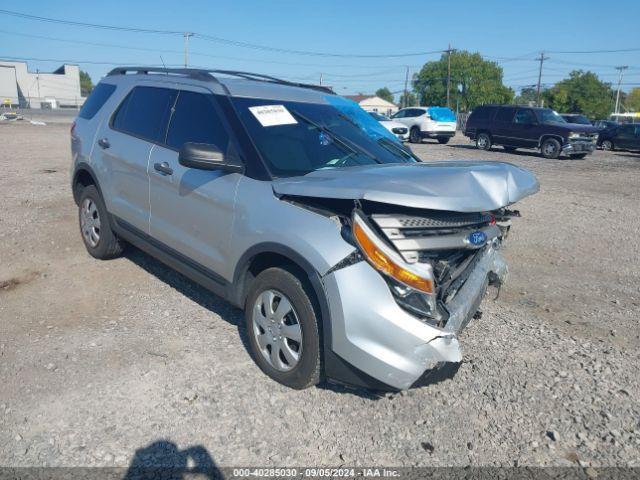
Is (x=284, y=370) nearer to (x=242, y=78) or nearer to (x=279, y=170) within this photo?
(x=279, y=170)

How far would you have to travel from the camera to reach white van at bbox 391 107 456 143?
26000mm

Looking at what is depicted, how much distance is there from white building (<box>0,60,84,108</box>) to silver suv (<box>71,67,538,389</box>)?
85.8 metres

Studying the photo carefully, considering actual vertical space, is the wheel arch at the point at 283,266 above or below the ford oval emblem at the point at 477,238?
below

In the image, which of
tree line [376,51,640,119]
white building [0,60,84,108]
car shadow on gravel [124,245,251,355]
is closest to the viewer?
car shadow on gravel [124,245,251,355]

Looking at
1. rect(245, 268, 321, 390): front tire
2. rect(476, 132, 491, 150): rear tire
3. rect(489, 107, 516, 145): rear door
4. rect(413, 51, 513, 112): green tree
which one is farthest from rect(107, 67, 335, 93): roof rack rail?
rect(413, 51, 513, 112): green tree

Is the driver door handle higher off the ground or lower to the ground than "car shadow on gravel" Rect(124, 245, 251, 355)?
higher

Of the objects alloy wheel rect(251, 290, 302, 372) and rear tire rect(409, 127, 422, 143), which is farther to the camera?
rear tire rect(409, 127, 422, 143)

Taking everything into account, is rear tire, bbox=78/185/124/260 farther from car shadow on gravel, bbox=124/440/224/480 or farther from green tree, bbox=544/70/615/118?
green tree, bbox=544/70/615/118

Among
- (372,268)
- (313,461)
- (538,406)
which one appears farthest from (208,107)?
(538,406)

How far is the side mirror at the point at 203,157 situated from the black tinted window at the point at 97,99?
8.13 feet

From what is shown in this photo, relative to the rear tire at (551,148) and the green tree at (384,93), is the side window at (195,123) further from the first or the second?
the green tree at (384,93)

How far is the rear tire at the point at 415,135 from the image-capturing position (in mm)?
26320

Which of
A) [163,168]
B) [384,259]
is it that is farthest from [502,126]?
[384,259]

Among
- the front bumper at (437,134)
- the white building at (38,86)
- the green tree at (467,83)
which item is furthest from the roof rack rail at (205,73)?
the green tree at (467,83)
